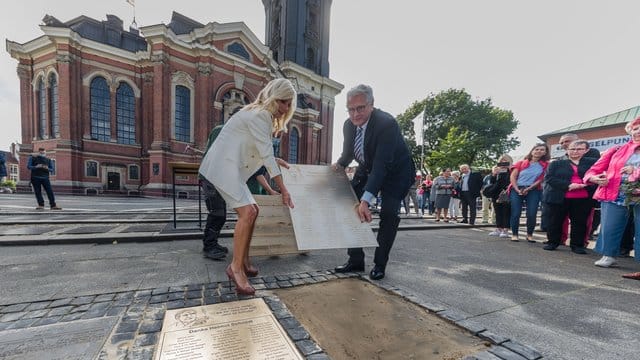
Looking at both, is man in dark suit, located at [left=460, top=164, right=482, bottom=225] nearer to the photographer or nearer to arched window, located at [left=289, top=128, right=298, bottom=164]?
the photographer

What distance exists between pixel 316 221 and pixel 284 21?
3396cm

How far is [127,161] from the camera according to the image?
2095 centimetres

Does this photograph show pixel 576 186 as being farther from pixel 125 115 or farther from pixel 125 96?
pixel 125 96

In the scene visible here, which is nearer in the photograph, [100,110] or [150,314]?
[150,314]

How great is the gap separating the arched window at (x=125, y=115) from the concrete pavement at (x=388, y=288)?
71.2 feet

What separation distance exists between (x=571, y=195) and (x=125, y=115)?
26.9m

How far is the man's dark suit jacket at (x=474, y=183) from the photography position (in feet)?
25.5

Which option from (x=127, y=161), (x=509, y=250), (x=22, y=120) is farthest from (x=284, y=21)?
(x=509, y=250)

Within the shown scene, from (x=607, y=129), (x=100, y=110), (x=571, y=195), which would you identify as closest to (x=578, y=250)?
(x=571, y=195)

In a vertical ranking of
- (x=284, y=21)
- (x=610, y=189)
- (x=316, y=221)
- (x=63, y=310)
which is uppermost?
(x=284, y=21)

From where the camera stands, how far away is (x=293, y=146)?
3028 centimetres

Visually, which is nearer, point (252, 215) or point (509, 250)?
point (252, 215)

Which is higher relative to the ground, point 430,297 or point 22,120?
point 22,120

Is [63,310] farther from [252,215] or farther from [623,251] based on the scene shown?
[623,251]
